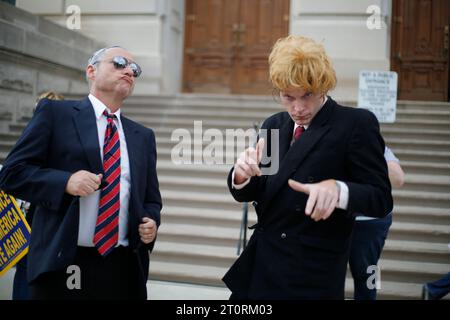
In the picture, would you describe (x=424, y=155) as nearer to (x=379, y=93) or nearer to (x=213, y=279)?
(x=379, y=93)

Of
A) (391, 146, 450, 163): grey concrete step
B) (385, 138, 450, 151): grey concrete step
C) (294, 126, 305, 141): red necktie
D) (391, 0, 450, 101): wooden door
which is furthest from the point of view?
(391, 0, 450, 101): wooden door

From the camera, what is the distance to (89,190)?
2.28m

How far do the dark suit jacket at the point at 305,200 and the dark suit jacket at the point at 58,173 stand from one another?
2.45ft

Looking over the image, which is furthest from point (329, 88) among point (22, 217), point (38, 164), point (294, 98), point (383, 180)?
point (22, 217)

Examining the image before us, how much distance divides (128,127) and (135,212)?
1.74ft

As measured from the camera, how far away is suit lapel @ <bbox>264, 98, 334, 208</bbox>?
2.10 meters

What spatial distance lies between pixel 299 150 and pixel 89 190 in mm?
1043

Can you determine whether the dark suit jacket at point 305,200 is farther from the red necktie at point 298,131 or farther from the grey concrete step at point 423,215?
the grey concrete step at point 423,215

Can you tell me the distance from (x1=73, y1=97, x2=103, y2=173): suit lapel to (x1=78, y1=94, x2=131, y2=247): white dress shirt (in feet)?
0.14

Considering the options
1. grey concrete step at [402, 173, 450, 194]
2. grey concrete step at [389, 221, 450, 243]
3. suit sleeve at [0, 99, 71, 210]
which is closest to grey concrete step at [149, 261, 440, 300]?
grey concrete step at [389, 221, 450, 243]

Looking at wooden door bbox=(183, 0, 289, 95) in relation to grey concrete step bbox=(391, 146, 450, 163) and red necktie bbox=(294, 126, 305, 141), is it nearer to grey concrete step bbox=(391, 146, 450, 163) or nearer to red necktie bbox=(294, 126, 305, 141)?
grey concrete step bbox=(391, 146, 450, 163)

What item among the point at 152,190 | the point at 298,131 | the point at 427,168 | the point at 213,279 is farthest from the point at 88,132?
the point at 427,168

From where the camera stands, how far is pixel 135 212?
8.39 ft
